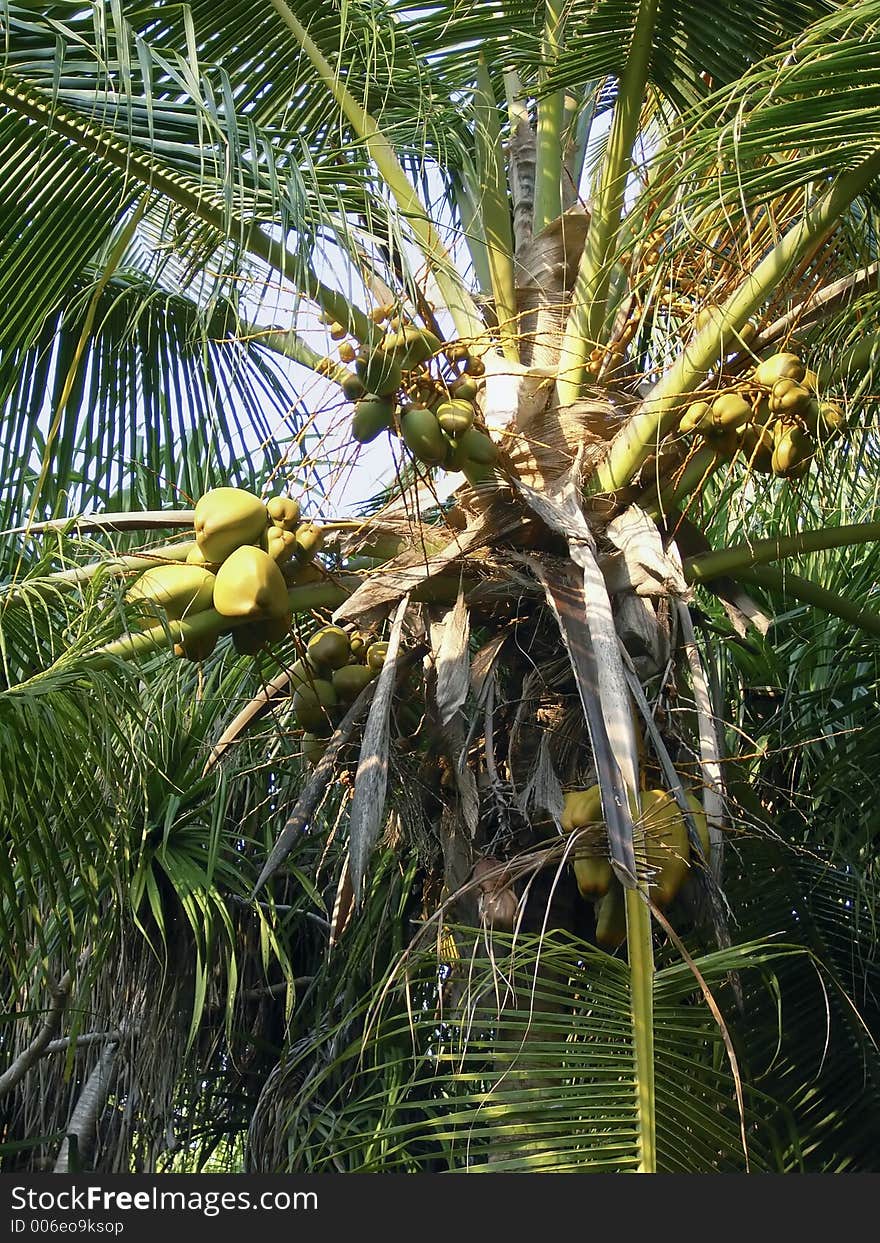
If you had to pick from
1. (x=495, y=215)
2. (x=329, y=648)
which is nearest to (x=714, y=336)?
(x=495, y=215)

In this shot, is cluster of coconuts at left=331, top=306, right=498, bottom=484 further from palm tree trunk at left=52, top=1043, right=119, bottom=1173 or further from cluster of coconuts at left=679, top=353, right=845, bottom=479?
palm tree trunk at left=52, top=1043, right=119, bottom=1173

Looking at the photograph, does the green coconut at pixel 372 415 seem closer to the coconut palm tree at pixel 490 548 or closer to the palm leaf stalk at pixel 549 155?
the coconut palm tree at pixel 490 548

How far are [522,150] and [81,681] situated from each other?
1.98 m

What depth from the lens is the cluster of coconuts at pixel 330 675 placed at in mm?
2672

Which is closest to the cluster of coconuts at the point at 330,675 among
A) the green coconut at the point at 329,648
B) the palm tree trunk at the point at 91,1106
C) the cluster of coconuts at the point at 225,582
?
the green coconut at the point at 329,648

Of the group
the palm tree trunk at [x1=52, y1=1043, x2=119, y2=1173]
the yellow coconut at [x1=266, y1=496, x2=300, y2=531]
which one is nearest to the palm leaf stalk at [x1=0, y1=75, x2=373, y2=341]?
the yellow coconut at [x1=266, y1=496, x2=300, y2=531]

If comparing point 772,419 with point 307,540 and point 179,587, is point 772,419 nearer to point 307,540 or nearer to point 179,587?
point 307,540

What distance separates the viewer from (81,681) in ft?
6.93

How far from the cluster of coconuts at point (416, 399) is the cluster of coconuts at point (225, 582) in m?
0.26

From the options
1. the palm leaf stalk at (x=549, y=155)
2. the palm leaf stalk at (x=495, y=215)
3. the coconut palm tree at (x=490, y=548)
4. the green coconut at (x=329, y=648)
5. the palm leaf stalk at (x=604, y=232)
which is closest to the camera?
the coconut palm tree at (x=490, y=548)

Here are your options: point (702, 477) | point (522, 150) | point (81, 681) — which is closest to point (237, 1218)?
point (81, 681)

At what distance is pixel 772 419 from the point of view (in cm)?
249

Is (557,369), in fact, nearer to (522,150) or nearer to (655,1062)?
(522,150)

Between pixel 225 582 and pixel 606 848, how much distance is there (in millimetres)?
814
